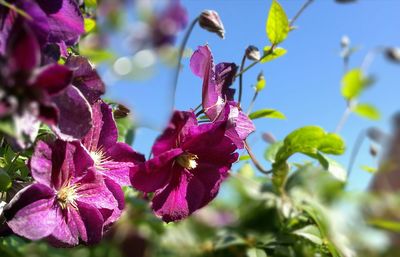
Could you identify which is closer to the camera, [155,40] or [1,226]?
[1,226]

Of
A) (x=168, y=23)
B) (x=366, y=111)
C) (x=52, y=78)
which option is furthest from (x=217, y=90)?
A: (x=168, y=23)

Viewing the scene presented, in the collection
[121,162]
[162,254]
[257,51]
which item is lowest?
[162,254]

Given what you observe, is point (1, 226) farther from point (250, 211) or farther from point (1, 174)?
point (250, 211)

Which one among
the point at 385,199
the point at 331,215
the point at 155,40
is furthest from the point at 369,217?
the point at 155,40

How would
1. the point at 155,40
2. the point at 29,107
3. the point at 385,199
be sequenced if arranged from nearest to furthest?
the point at 29,107 < the point at 385,199 < the point at 155,40

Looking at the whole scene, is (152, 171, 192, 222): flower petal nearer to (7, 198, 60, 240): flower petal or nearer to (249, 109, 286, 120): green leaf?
(7, 198, 60, 240): flower petal

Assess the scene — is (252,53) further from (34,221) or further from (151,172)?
(34,221)

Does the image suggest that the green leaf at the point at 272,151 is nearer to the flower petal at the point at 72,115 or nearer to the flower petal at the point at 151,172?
the flower petal at the point at 151,172
